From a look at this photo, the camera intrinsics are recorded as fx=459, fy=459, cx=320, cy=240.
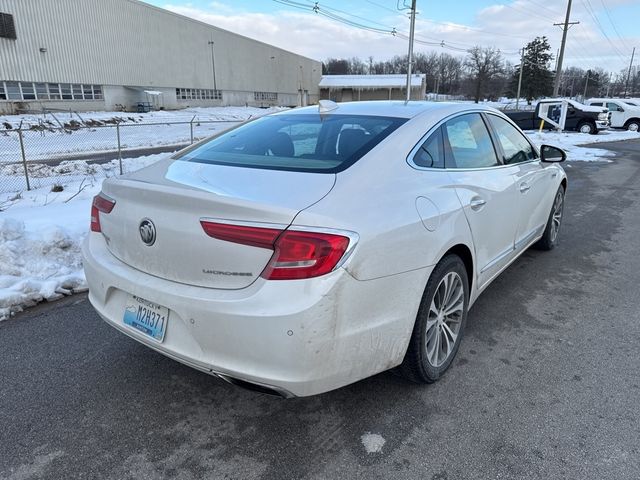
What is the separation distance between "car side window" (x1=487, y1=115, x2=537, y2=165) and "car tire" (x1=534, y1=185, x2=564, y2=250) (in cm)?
102

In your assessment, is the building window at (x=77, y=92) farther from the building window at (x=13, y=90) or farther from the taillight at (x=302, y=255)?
the taillight at (x=302, y=255)

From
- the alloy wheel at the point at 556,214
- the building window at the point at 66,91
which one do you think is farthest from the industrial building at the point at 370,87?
the alloy wheel at the point at 556,214

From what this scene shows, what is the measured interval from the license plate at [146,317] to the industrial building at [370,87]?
65.2 meters

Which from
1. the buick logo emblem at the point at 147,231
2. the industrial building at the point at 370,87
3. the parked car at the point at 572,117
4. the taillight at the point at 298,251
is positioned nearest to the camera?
the taillight at the point at 298,251

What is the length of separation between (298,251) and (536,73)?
85671 mm

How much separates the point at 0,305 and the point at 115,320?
71.7 inches

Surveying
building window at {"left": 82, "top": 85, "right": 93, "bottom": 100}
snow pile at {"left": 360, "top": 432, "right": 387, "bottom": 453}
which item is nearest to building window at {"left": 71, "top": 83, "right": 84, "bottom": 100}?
building window at {"left": 82, "top": 85, "right": 93, "bottom": 100}

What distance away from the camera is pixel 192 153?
3064mm

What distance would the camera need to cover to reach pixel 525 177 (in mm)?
3896

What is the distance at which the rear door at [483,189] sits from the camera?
9.55 feet

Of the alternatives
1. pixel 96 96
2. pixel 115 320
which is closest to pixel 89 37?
pixel 96 96

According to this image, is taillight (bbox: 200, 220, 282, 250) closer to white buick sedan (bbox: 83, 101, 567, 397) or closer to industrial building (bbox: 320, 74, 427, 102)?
white buick sedan (bbox: 83, 101, 567, 397)

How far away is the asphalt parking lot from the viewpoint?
2.14 m

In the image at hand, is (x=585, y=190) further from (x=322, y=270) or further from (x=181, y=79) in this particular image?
(x=181, y=79)
